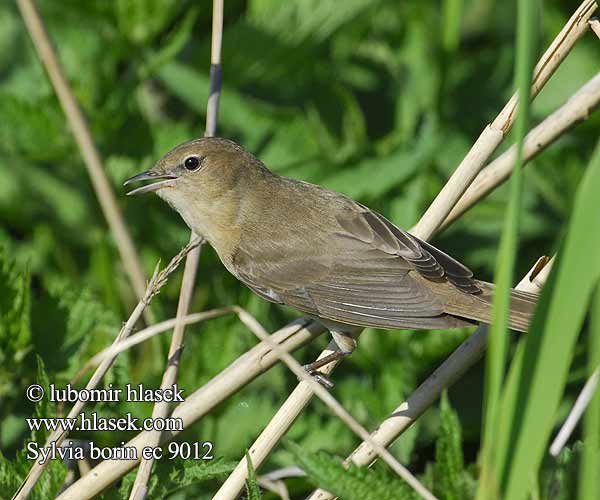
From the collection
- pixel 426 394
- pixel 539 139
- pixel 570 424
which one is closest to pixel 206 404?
pixel 426 394

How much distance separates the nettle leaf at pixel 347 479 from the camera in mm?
2027

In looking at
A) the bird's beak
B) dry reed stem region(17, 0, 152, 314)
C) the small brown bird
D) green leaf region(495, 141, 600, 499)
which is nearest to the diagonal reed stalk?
green leaf region(495, 141, 600, 499)

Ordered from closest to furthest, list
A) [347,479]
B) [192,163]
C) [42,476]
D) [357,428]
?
1. [347,479]
2. [357,428]
3. [42,476]
4. [192,163]

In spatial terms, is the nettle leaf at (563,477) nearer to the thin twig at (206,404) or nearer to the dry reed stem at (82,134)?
the thin twig at (206,404)

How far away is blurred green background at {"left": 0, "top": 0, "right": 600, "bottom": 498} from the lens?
133 inches

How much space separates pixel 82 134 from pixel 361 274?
1.19 meters

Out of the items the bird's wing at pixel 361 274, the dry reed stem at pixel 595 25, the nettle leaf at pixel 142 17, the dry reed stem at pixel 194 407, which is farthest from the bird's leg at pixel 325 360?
the nettle leaf at pixel 142 17

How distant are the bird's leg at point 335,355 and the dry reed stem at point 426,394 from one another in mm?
383

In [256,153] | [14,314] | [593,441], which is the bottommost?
[593,441]

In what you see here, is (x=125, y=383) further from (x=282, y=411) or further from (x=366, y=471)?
(x=366, y=471)

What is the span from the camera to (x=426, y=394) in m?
2.71

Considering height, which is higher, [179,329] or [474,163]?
[474,163]

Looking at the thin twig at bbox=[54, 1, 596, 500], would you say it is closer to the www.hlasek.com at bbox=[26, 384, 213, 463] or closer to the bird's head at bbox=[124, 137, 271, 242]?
the www.hlasek.com at bbox=[26, 384, 213, 463]

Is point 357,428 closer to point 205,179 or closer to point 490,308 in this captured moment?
point 490,308
